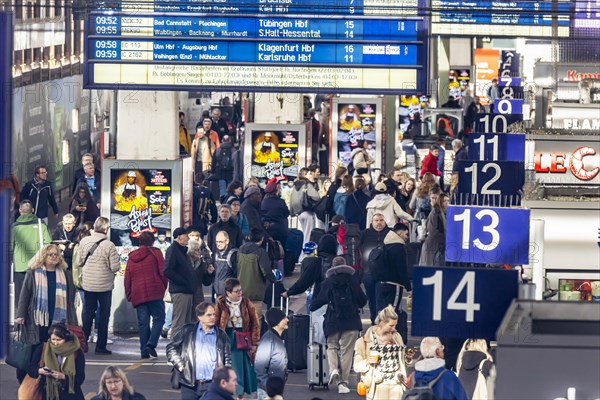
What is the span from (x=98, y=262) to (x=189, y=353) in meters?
5.04

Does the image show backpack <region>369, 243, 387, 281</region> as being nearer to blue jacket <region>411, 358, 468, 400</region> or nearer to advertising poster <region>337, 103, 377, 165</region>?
blue jacket <region>411, 358, 468, 400</region>

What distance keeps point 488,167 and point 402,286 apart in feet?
7.63

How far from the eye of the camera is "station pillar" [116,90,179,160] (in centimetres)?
2286

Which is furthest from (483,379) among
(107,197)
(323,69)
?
(107,197)

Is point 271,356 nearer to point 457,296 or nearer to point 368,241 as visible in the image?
point 457,296

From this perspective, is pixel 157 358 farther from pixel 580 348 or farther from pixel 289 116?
pixel 289 116

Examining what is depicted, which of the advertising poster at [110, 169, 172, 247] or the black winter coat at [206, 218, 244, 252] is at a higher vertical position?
the advertising poster at [110, 169, 172, 247]

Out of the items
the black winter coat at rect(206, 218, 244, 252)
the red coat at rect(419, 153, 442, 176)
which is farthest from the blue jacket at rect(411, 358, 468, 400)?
the red coat at rect(419, 153, 442, 176)

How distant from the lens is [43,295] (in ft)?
62.5

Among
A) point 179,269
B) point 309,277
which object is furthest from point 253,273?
point 179,269

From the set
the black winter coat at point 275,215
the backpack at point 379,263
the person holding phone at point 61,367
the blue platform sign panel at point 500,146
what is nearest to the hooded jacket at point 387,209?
the black winter coat at point 275,215

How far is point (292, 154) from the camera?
33.2m

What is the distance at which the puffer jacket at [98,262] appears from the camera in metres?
20.6

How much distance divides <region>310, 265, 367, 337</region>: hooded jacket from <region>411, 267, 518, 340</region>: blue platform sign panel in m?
6.85
